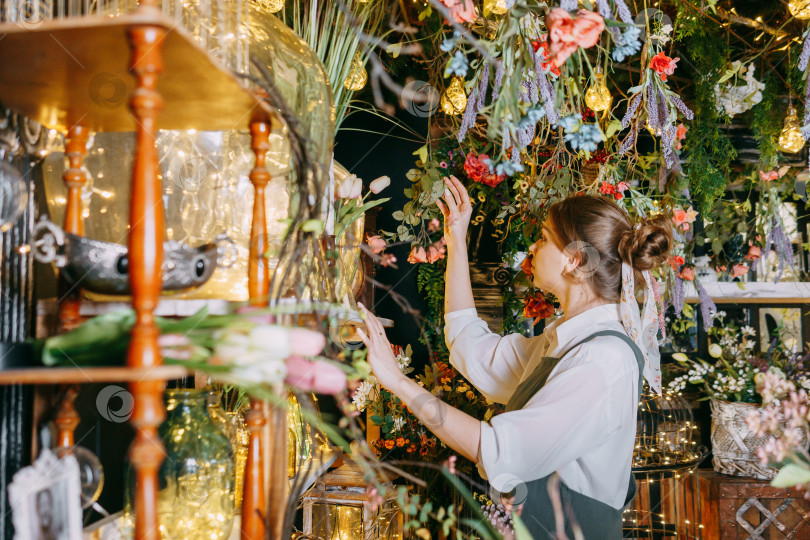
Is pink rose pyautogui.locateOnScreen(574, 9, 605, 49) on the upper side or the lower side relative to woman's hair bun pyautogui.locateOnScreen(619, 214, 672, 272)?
upper

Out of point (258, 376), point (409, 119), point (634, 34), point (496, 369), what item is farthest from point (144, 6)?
point (409, 119)

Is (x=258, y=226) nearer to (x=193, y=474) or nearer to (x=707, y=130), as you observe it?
(x=193, y=474)

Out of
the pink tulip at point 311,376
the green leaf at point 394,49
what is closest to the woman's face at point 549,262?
the green leaf at point 394,49

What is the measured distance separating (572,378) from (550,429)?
0.13 metres

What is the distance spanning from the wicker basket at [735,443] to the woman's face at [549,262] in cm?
130

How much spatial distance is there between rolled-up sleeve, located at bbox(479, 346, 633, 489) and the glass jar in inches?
24.3

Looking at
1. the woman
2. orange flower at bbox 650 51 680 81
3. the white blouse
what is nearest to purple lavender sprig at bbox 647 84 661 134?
orange flower at bbox 650 51 680 81

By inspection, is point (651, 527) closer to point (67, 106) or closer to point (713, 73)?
point (713, 73)

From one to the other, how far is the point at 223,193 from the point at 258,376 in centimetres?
43

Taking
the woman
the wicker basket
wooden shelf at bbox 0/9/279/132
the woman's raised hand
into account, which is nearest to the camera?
wooden shelf at bbox 0/9/279/132

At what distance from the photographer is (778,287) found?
3043 millimetres

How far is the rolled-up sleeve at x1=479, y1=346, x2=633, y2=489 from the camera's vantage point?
4.32ft

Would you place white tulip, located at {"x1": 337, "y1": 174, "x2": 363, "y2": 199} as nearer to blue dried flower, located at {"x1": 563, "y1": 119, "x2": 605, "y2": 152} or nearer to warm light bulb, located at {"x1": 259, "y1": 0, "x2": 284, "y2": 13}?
warm light bulb, located at {"x1": 259, "y1": 0, "x2": 284, "y2": 13}

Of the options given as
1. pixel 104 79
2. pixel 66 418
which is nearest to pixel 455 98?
pixel 104 79
